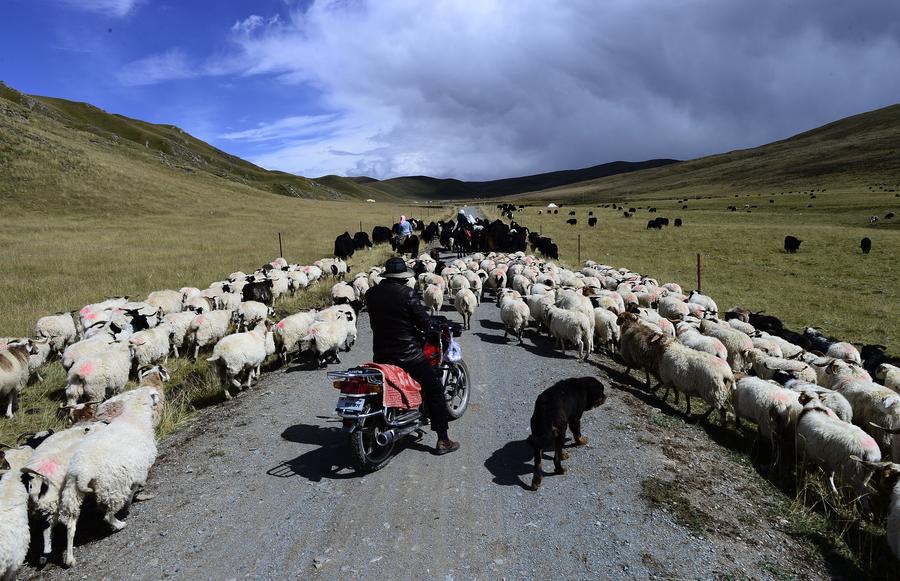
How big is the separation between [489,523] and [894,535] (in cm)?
366

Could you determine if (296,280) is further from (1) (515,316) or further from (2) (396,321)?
(2) (396,321)

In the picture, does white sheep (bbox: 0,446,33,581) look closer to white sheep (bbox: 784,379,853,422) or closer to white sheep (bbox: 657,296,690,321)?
white sheep (bbox: 784,379,853,422)

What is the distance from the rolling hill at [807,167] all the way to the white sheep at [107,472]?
91.3 m

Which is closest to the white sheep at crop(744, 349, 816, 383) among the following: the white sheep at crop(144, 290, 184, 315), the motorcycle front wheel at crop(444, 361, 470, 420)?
the motorcycle front wheel at crop(444, 361, 470, 420)

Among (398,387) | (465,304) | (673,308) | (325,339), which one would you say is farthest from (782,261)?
(398,387)

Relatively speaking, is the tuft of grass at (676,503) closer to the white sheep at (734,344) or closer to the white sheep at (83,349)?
the white sheep at (734,344)

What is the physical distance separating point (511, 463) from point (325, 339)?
4.88 m

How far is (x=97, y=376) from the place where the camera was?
731 centimetres

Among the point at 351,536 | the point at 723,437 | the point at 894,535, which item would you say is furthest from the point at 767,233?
the point at 351,536

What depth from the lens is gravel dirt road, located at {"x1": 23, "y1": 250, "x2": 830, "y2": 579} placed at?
161 inches

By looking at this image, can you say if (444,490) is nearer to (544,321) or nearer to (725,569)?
(725,569)

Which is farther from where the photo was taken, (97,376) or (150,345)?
(150,345)

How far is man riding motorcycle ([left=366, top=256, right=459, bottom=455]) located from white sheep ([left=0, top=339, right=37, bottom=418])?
6.04 meters

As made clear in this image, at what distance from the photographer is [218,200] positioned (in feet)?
195
